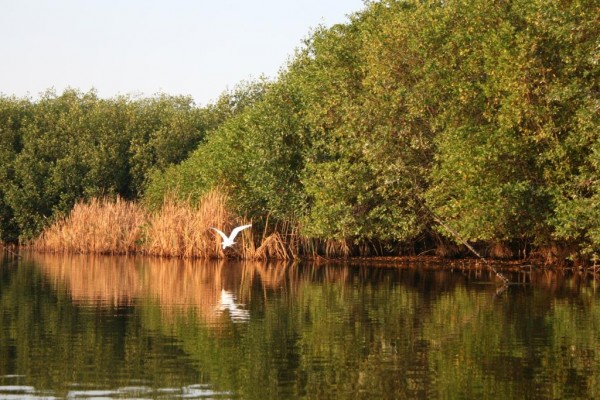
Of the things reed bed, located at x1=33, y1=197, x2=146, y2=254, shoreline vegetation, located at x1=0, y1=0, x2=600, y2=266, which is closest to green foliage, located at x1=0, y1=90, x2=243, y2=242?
shoreline vegetation, located at x1=0, y1=0, x2=600, y2=266

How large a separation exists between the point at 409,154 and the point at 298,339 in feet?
67.5

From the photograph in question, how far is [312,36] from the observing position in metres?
48.6

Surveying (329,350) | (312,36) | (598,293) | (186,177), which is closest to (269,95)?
(312,36)

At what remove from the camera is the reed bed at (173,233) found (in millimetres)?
46688

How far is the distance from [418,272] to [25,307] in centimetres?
1761

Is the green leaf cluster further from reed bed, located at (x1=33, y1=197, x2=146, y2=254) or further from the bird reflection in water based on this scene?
the bird reflection in water

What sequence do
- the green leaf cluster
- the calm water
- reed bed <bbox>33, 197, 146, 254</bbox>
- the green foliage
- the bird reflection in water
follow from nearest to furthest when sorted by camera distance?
the calm water
the bird reflection in water
the green leaf cluster
reed bed <bbox>33, 197, 146, 254</bbox>
the green foliage

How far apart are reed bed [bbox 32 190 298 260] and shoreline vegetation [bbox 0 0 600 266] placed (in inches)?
3.7

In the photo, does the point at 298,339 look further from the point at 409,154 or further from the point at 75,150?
the point at 75,150

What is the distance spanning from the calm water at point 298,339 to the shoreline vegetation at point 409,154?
364cm

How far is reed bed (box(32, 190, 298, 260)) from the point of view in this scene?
153 feet

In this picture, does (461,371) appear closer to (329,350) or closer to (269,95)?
(329,350)

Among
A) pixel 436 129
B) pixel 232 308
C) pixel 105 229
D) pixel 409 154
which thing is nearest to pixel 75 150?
pixel 105 229

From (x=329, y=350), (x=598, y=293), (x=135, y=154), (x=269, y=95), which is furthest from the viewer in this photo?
(x=135, y=154)
